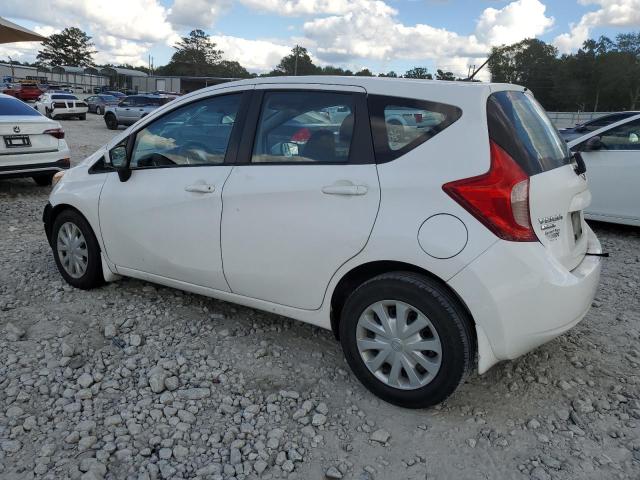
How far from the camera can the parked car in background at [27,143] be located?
7230mm

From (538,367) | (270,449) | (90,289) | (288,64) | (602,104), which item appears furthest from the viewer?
(288,64)

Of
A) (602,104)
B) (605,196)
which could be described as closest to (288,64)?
(602,104)

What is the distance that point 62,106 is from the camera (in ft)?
92.9

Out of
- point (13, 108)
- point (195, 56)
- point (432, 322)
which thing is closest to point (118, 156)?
point (432, 322)

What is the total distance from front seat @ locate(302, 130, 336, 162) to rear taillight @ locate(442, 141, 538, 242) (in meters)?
0.74

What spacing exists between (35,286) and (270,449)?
285 cm

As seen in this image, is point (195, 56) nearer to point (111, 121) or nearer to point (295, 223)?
point (111, 121)

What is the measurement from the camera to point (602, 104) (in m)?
61.2

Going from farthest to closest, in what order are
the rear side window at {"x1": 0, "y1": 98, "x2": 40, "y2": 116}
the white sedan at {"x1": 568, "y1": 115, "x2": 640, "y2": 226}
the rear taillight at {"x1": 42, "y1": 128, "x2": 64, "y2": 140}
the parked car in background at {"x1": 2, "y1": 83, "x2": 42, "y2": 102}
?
1. the parked car in background at {"x1": 2, "y1": 83, "x2": 42, "y2": 102}
2. the rear taillight at {"x1": 42, "y1": 128, "x2": 64, "y2": 140}
3. the rear side window at {"x1": 0, "y1": 98, "x2": 40, "y2": 116}
4. the white sedan at {"x1": 568, "y1": 115, "x2": 640, "y2": 226}

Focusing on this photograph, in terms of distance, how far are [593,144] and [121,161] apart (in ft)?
18.2

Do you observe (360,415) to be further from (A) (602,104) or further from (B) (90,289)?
(A) (602,104)

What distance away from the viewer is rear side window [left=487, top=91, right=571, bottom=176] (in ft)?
8.23

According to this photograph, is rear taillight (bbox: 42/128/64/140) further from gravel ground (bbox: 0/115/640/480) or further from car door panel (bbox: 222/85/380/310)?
car door panel (bbox: 222/85/380/310)

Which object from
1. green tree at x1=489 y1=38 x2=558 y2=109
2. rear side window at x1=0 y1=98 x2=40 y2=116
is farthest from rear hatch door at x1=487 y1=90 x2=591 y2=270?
green tree at x1=489 y1=38 x2=558 y2=109
